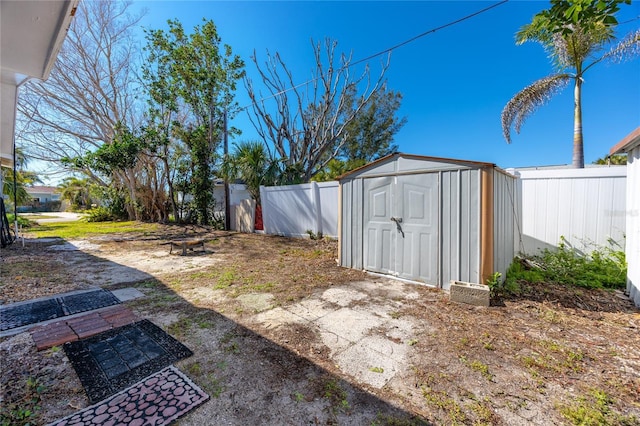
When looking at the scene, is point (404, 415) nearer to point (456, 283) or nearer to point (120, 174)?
point (456, 283)

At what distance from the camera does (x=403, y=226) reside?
449 centimetres

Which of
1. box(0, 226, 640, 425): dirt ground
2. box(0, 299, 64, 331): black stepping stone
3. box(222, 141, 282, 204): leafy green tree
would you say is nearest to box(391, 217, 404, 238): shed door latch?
box(0, 226, 640, 425): dirt ground

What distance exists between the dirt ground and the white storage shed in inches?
19.4

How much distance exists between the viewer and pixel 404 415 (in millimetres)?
1724

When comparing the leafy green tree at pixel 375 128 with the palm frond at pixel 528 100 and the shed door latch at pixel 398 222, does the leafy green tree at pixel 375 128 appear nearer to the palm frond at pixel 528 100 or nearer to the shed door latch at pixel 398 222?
the palm frond at pixel 528 100

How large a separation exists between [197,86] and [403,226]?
1184 centimetres

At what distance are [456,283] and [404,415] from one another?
245cm

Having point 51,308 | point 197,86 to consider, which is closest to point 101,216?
point 197,86

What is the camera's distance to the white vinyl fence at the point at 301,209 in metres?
8.27

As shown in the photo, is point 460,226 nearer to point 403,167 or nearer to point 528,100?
point 403,167

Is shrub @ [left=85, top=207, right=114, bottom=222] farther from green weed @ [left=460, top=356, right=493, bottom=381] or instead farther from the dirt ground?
green weed @ [left=460, top=356, right=493, bottom=381]

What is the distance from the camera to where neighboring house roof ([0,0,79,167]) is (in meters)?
1.61

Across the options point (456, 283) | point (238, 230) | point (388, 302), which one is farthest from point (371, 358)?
point (238, 230)

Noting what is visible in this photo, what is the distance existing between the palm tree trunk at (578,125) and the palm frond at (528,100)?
1.26 feet
